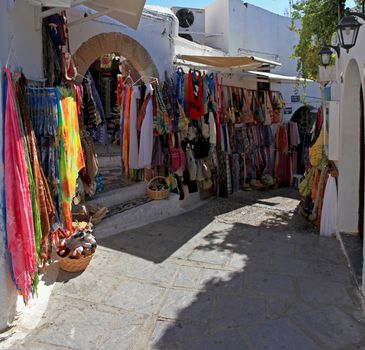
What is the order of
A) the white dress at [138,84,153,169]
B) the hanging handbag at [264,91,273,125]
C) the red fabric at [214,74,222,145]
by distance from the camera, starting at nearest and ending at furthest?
the white dress at [138,84,153,169] → the red fabric at [214,74,222,145] → the hanging handbag at [264,91,273,125]

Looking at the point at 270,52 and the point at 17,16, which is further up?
the point at 270,52

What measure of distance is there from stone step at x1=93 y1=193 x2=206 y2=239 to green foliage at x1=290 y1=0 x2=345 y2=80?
11.8 ft

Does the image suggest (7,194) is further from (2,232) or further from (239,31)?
(239,31)

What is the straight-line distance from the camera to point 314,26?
6637mm

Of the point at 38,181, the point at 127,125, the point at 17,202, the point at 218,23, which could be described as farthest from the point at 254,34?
the point at 17,202

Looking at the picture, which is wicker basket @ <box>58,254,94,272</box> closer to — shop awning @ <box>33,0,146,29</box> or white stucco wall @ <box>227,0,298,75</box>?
shop awning @ <box>33,0,146,29</box>

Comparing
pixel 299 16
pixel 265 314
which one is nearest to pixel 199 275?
pixel 265 314

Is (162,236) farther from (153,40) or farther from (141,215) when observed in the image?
(153,40)

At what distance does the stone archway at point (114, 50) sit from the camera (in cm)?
628

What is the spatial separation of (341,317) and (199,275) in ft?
5.30

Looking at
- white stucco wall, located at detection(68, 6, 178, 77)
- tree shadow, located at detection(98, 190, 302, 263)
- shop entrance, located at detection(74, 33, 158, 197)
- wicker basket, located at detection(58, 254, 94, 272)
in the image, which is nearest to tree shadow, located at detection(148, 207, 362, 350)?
tree shadow, located at detection(98, 190, 302, 263)

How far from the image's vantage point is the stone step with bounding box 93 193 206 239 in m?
5.86

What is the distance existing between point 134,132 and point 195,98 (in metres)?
1.63

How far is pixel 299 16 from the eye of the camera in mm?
7363
